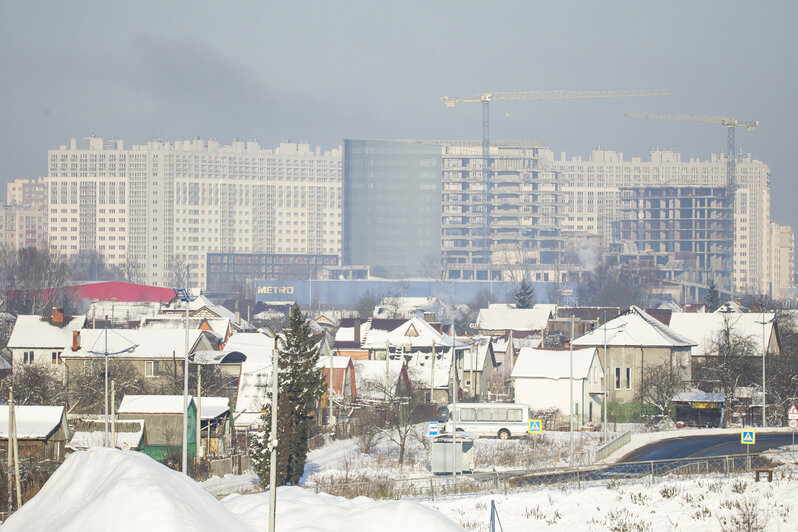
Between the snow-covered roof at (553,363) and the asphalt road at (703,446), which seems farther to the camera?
the snow-covered roof at (553,363)

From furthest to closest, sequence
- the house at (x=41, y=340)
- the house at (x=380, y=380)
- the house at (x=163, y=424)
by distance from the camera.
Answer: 1. the house at (x=41, y=340)
2. the house at (x=380, y=380)
3. the house at (x=163, y=424)

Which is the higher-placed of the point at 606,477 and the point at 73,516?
the point at 73,516

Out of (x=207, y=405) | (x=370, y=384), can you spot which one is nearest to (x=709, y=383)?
(x=370, y=384)

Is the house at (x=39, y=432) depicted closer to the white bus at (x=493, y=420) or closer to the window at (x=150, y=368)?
the window at (x=150, y=368)

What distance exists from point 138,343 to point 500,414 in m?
22.2

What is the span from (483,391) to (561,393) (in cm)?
1289

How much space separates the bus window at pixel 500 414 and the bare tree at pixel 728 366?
11.1 m

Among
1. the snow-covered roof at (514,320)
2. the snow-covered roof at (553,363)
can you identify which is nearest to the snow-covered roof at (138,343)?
the snow-covered roof at (553,363)

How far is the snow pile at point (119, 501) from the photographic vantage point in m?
13.0

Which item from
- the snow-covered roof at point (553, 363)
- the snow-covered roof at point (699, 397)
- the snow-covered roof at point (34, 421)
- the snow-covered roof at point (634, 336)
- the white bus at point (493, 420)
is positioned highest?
the snow-covered roof at point (634, 336)

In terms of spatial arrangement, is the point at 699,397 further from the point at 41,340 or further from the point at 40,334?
the point at 40,334

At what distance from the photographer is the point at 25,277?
10931 centimetres

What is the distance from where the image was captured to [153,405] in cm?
4022

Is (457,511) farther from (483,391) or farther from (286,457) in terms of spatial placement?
(483,391)
